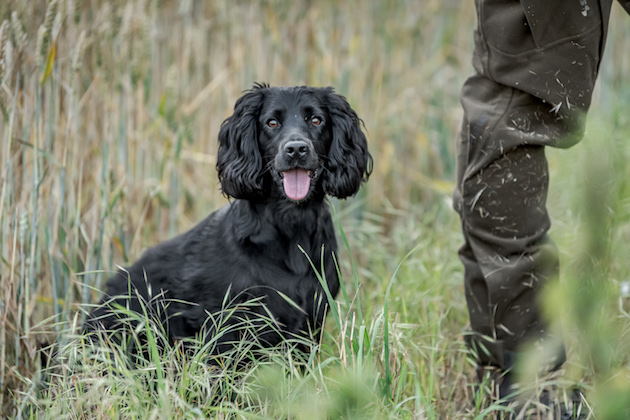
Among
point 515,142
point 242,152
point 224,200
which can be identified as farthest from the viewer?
point 224,200

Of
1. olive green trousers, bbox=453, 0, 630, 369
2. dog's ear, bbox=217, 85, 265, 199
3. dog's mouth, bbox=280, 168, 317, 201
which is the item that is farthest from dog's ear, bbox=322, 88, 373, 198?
olive green trousers, bbox=453, 0, 630, 369

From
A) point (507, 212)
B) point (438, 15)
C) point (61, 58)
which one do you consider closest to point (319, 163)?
point (507, 212)

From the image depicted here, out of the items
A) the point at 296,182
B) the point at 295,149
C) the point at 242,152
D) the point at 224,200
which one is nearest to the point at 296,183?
the point at 296,182

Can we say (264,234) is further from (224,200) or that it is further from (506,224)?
(224,200)

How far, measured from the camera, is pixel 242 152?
2381mm

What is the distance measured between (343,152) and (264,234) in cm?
45

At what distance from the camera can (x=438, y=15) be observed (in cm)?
437

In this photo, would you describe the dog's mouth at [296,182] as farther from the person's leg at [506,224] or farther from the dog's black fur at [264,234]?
the person's leg at [506,224]

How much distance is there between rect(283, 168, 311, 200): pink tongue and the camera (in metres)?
2.23

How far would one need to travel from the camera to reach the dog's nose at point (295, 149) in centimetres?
219

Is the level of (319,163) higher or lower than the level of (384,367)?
higher

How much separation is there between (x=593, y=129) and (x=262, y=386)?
3.53 ft

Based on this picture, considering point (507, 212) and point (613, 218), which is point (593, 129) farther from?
point (507, 212)

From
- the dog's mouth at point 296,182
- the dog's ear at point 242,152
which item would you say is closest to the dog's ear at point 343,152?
the dog's mouth at point 296,182
